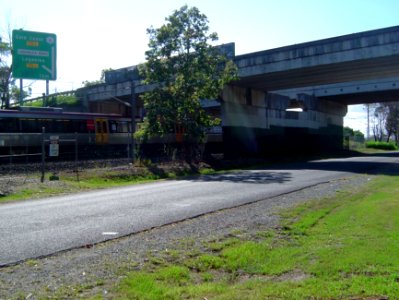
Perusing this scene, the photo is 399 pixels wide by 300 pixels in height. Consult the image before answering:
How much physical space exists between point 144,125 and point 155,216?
2015 centimetres

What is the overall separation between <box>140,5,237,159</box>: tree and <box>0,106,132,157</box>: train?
11.0 ft

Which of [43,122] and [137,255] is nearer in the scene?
[137,255]

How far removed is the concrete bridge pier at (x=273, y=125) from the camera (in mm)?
39281

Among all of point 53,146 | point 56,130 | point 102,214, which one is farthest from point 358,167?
point 102,214

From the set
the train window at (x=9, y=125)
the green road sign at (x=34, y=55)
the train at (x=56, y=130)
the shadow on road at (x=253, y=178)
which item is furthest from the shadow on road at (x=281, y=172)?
the green road sign at (x=34, y=55)

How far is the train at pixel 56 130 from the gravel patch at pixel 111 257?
18.3 metres

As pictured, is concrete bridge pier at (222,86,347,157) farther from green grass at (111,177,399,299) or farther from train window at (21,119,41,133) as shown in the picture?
green grass at (111,177,399,299)

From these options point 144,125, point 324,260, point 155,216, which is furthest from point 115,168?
point 324,260

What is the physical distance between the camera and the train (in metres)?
27.8

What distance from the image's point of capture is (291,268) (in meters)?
6.47

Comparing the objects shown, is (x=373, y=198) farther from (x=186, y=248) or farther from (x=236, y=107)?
(x=236, y=107)

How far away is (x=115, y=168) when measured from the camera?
84.5ft

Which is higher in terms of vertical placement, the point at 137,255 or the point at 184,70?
the point at 184,70

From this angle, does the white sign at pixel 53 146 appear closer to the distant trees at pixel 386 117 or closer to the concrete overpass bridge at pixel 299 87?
the concrete overpass bridge at pixel 299 87
